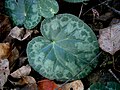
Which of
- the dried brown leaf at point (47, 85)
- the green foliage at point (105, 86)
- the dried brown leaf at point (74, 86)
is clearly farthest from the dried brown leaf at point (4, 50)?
the green foliage at point (105, 86)

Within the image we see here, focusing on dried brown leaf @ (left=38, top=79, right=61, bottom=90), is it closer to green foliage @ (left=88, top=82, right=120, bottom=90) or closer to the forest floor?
the forest floor

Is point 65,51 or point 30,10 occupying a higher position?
point 30,10

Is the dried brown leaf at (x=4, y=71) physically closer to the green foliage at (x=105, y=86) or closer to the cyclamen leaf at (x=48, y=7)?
the cyclamen leaf at (x=48, y=7)

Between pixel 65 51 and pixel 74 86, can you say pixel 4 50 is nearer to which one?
pixel 65 51

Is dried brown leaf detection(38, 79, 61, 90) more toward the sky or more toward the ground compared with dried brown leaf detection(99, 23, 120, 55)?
more toward the ground

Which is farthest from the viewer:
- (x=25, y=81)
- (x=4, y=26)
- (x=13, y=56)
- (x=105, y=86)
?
(x=4, y=26)

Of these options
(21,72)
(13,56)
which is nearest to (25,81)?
(21,72)

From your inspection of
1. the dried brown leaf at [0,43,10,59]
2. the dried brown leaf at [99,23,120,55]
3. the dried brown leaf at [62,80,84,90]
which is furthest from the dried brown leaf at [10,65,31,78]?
the dried brown leaf at [99,23,120,55]
